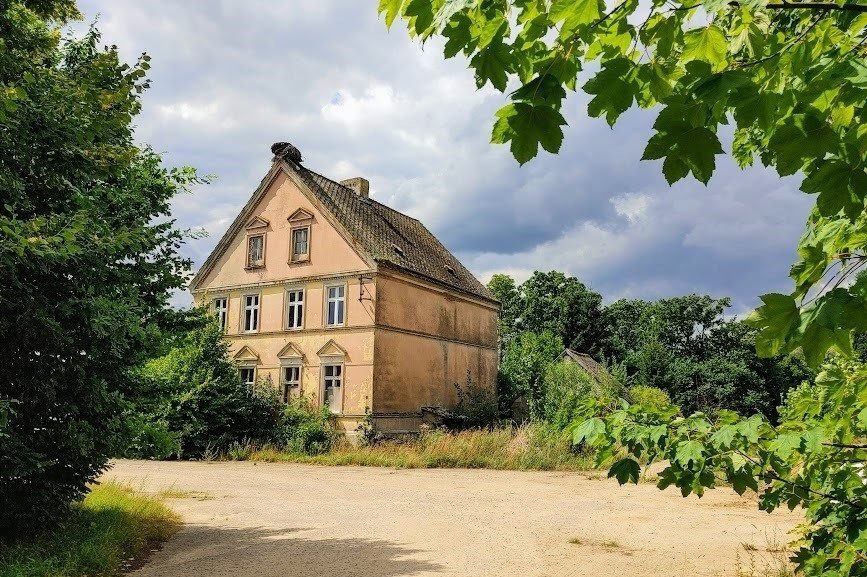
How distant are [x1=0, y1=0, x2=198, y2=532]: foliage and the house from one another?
1584cm

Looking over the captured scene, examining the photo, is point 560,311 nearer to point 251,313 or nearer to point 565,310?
point 565,310

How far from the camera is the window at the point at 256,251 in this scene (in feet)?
87.8

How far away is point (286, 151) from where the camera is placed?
2655 cm

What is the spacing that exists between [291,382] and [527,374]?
9487 millimetres

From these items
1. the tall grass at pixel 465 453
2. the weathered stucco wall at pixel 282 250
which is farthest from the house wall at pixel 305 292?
the tall grass at pixel 465 453

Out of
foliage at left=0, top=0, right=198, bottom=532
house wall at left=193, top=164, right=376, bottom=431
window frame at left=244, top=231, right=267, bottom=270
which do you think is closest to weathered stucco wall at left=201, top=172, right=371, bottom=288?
house wall at left=193, top=164, right=376, bottom=431

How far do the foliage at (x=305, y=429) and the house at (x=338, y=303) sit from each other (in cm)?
64

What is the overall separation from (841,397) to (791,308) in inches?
64.6

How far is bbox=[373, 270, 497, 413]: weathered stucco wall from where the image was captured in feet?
77.7

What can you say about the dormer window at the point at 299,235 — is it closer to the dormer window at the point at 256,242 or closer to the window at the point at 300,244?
the window at the point at 300,244

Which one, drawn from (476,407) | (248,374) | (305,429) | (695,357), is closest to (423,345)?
(476,407)

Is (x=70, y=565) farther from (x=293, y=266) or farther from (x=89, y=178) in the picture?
(x=293, y=266)

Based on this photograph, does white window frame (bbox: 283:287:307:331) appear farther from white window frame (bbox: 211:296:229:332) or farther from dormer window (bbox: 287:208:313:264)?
white window frame (bbox: 211:296:229:332)

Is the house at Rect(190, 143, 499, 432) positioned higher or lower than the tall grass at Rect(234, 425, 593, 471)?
higher
